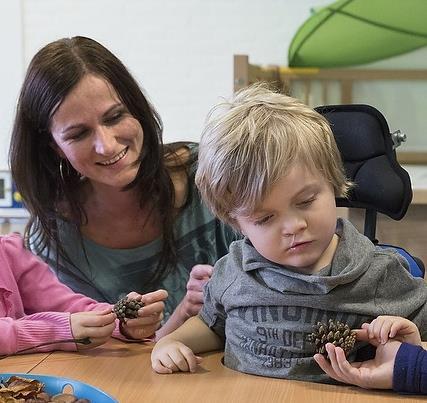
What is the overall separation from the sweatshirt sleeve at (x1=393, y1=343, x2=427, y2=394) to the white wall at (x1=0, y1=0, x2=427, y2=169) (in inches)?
96.3

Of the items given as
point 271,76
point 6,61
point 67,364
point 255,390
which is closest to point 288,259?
point 255,390

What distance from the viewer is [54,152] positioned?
1710mm

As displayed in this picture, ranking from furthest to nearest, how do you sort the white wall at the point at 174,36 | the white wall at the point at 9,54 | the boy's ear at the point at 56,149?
the white wall at the point at 9,54
the white wall at the point at 174,36
the boy's ear at the point at 56,149

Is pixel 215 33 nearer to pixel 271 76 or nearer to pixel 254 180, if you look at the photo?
pixel 271 76

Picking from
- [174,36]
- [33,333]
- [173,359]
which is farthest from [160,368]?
[174,36]

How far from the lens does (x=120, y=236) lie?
177 centimetres

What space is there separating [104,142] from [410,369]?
79 centimetres

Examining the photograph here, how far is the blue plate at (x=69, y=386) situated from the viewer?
3.28 ft

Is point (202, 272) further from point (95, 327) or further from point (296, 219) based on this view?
point (296, 219)

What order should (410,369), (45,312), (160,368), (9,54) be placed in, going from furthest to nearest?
(9,54) → (45,312) → (160,368) → (410,369)

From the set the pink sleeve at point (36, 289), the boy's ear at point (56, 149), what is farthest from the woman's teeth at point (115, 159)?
the pink sleeve at point (36, 289)

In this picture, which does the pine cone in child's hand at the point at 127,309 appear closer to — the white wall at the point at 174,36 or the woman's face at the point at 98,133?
the woman's face at the point at 98,133

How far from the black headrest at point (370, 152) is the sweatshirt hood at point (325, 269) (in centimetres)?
56

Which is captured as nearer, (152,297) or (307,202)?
(307,202)
